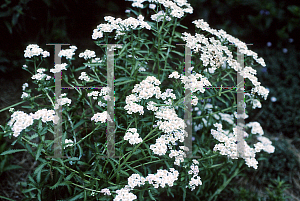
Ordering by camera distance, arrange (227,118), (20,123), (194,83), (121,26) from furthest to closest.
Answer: (227,118) < (121,26) < (194,83) < (20,123)

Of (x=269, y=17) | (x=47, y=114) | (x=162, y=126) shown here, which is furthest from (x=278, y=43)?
(x=47, y=114)

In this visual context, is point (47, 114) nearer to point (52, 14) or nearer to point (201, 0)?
point (52, 14)

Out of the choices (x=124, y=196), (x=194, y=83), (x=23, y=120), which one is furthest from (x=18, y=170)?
(x=194, y=83)

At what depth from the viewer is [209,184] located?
8.33 ft

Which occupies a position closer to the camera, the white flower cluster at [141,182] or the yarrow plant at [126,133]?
the white flower cluster at [141,182]

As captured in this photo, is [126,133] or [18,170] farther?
[18,170]

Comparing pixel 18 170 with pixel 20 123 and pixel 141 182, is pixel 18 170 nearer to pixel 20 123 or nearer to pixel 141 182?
pixel 20 123

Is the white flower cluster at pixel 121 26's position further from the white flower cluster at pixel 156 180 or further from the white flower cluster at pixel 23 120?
the white flower cluster at pixel 156 180

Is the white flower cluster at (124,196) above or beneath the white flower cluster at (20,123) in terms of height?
beneath

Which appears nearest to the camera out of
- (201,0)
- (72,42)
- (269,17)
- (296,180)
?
(296,180)

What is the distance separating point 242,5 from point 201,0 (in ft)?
2.87

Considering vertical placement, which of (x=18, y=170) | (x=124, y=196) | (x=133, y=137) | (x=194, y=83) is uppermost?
(x=194, y=83)

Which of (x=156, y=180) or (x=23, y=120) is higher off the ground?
(x=23, y=120)

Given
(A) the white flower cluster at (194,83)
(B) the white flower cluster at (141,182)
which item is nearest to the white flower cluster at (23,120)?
(B) the white flower cluster at (141,182)
